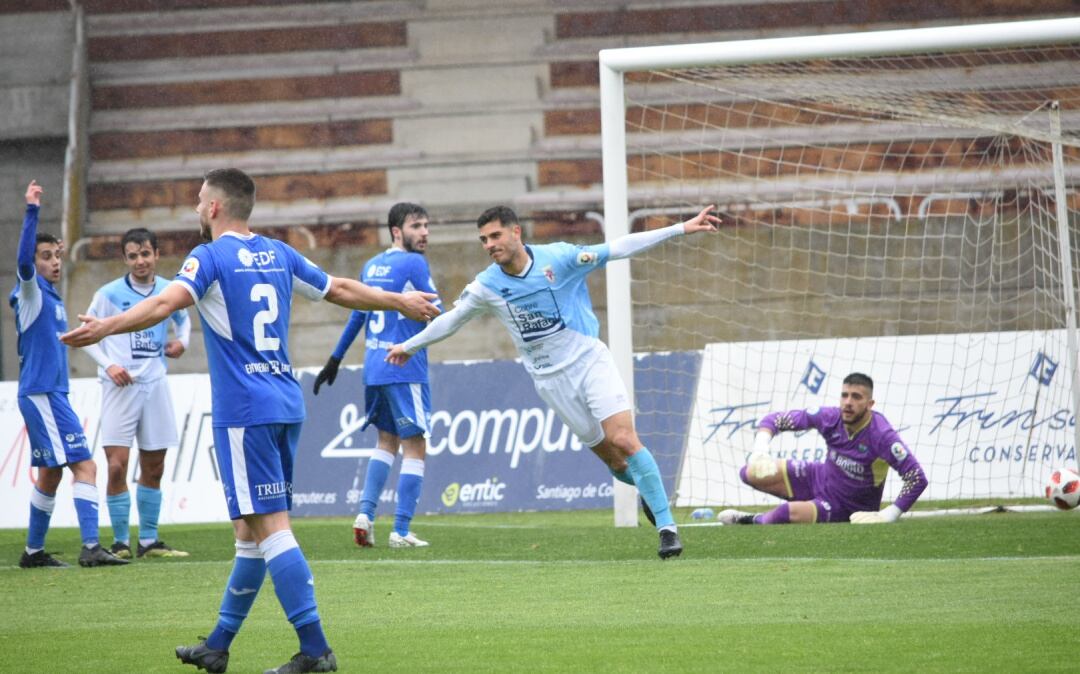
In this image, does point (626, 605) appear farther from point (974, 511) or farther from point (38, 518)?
point (974, 511)

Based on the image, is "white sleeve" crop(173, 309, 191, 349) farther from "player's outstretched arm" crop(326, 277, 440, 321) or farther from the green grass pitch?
"player's outstretched arm" crop(326, 277, 440, 321)

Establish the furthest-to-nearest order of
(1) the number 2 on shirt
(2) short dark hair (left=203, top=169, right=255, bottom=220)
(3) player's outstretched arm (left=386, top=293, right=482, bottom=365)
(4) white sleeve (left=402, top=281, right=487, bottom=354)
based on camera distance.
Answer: (4) white sleeve (left=402, top=281, right=487, bottom=354) → (3) player's outstretched arm (left=386, top=293, right=482, bottom=365) → (2) short dark hair (left=203, top=169, right=255, bottom=220) → (1) the number 2 on shirt

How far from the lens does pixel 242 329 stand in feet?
18.6

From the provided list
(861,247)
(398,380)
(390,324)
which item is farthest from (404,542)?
(861,247)

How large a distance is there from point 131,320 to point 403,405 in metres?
5.16

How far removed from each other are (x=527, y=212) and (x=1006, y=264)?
5.83 m

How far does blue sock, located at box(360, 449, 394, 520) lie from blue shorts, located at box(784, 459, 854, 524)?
3.15m

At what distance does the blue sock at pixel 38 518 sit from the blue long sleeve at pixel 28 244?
1487 mm

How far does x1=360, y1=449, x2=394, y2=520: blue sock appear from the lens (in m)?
10.5

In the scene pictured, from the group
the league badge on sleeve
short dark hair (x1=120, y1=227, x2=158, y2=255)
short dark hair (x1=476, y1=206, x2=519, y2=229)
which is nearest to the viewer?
short dark hair (x1=476, y1=206, x2=519, y2=229)

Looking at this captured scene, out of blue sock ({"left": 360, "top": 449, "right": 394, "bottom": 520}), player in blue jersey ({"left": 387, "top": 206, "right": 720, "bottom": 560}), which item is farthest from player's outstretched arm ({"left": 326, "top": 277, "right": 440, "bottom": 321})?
blue sock ({"left": 360, "top": 449, "right": 394, "bottom": 520})

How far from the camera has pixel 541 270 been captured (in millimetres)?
8891

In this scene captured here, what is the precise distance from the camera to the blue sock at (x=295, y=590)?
214 inches

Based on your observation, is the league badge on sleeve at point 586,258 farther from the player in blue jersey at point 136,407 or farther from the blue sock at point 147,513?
the blue sock at point 147,513
